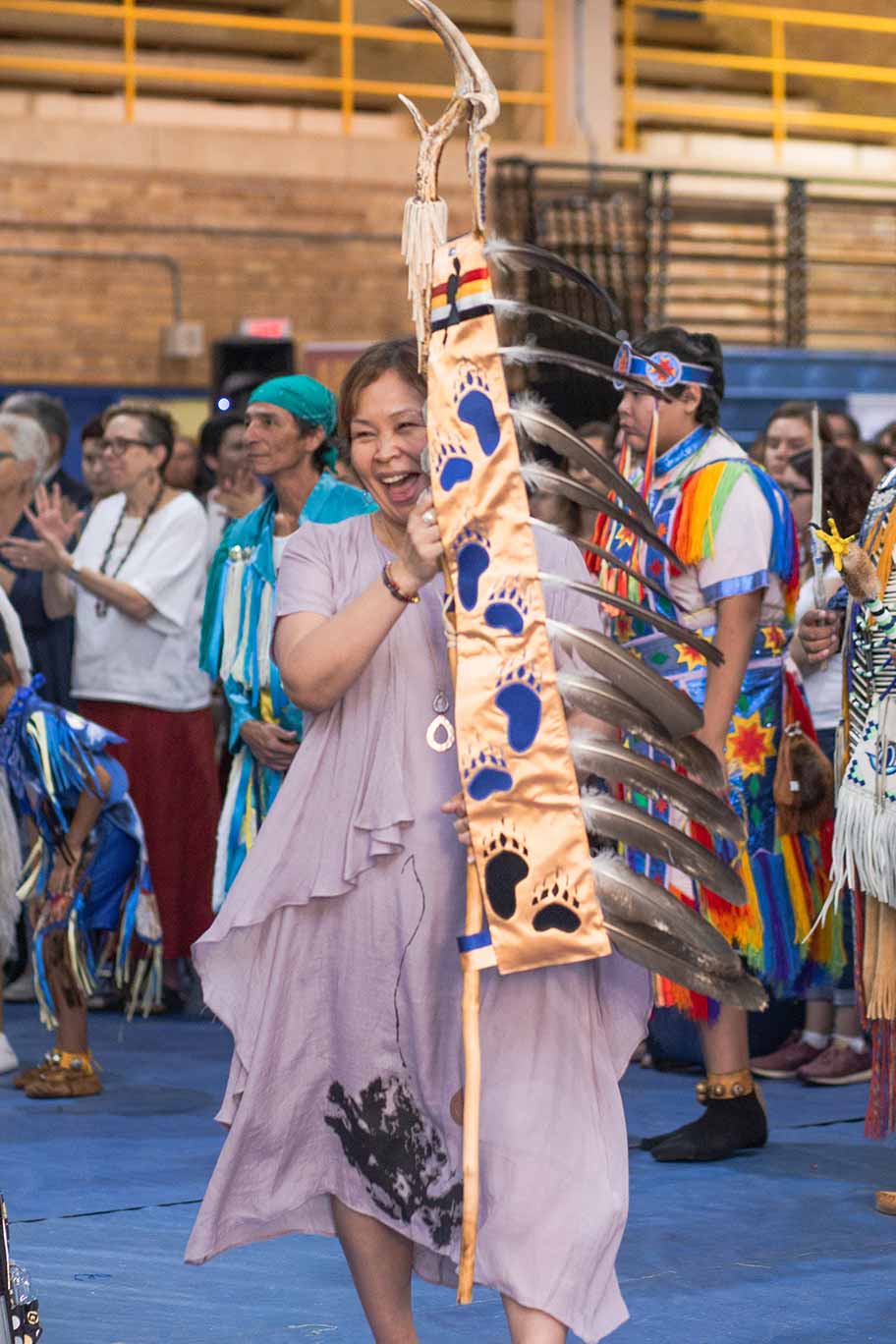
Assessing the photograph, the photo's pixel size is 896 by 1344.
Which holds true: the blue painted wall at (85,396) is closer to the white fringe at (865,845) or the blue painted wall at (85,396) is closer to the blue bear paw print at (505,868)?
the white fringe at (865,845)

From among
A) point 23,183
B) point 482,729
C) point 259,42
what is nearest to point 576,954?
point 482,729

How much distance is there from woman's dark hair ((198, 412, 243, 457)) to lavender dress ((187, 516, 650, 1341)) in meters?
4.19

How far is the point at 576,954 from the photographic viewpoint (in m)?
2.17

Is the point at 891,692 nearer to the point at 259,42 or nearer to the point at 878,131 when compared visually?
the point at 259,42

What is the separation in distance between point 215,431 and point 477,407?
453 cm

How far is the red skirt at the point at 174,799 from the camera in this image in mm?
5690

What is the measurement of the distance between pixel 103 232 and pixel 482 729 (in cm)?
785

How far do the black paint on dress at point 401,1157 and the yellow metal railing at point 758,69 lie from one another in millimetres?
9167

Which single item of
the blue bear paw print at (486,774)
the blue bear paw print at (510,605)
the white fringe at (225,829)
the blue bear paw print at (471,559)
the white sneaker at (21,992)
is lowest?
the white sneaker at (21,992)

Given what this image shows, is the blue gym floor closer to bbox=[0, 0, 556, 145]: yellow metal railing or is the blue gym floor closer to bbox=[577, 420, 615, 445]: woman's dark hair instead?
bbox=[577, 420, 615, 445]: woman's dark hair

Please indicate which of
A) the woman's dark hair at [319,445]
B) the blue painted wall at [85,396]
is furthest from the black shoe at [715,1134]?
the blue painted wall at [85,396]

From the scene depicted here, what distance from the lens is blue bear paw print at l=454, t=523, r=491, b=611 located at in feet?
7.16

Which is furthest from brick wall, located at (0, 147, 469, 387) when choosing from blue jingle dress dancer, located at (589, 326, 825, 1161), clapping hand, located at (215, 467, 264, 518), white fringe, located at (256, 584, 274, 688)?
blue jingle dress dancer, located at (589, 326, 825, 1161)

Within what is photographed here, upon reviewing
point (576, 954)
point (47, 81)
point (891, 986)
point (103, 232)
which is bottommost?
point (891, 986)
